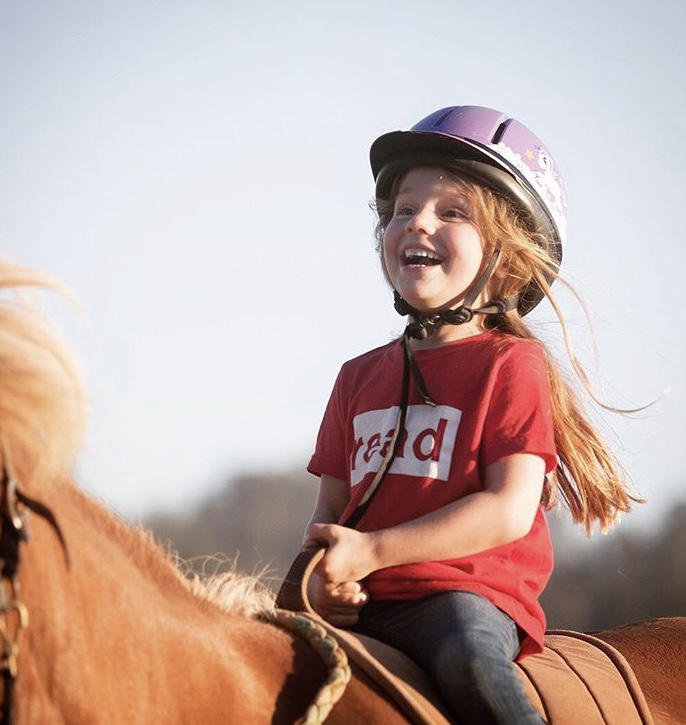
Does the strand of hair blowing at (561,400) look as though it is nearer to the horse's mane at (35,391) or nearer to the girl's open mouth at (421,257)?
the girl's open mouth at (421,257)

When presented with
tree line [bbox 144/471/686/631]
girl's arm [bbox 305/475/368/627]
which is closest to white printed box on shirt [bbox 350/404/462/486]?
girl's arm [bbox 305/475/368/627]

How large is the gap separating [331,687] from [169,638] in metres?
0.45

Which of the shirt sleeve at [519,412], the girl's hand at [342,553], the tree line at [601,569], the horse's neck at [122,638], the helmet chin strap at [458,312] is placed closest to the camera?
the horse's neck at [122,638]

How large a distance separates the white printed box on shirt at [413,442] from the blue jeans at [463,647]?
441mm

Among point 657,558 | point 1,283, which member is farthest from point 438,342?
point 657,558

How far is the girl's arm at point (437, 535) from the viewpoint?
10.6ft

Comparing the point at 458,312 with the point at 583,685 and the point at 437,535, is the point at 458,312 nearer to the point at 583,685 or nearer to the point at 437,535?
the point at 437,535

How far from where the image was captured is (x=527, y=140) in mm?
4320

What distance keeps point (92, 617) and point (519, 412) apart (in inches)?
64.6

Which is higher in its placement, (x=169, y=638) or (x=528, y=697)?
(x=169, y=638)

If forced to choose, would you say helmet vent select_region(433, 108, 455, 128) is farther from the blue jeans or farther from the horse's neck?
the horse's neck

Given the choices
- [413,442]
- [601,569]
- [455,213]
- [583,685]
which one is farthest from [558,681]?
[601,569]

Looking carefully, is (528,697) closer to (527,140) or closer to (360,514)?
(360,514)

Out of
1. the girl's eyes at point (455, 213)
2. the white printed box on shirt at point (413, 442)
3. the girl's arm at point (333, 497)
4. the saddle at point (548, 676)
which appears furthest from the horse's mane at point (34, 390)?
the girl's eyes at point (455, 213)
